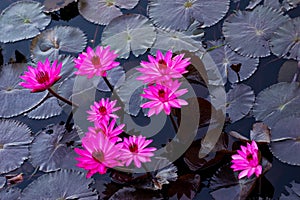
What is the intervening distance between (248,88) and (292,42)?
0.31 metres

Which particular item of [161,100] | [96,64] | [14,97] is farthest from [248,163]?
[14,97]

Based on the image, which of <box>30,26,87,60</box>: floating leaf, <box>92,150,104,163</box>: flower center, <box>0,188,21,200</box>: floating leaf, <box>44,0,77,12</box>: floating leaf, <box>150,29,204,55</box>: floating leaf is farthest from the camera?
<box>44,0,77,12</box>: floating leaf

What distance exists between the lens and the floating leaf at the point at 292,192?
1591mm

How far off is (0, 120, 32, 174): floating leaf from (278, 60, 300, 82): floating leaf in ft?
3.35

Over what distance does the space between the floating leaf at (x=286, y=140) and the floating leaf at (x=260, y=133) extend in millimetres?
43

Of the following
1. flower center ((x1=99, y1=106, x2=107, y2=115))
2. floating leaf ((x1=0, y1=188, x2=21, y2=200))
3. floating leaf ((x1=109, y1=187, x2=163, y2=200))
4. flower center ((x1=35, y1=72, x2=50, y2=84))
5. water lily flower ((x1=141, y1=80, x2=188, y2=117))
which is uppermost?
water lily flower ((x1=141, y1=80, x2=188, y2=117))

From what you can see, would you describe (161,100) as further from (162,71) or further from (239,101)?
(239,101)

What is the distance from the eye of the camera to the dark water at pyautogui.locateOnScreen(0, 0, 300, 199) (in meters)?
1.65

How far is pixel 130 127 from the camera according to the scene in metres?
1.82

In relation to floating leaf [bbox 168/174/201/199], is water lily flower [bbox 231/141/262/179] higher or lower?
higher

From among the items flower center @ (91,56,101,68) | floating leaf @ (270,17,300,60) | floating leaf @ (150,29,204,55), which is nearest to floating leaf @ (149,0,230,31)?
floating leaf @ (150,29,204,55)

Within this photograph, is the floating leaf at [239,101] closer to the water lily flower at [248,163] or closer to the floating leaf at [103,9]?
the water lily flower at [248,163]

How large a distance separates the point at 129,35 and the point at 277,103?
701 mm

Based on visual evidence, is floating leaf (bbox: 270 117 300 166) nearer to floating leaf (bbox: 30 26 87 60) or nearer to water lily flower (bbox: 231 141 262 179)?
water lily flower (bbox: 231 141 262 179)
